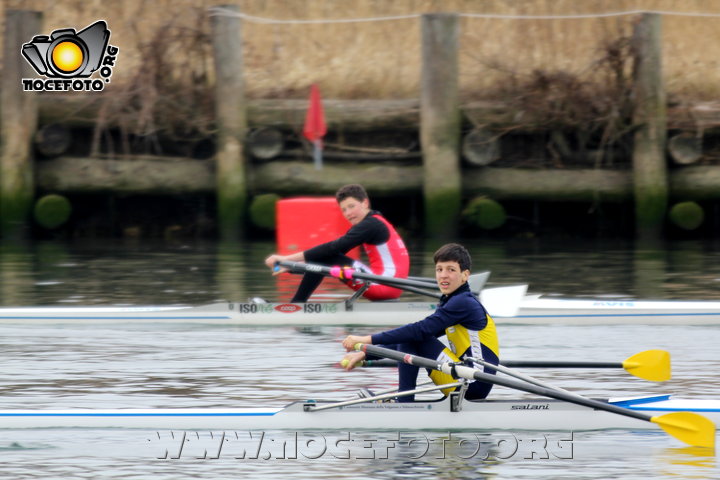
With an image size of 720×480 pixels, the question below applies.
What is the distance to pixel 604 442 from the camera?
797cm

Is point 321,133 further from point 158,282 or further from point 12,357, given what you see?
point 12,357

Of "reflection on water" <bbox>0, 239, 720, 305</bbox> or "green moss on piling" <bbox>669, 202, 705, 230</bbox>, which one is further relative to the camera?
"green moss on piling" <bbox>669, 202, 705, 230</bbox>

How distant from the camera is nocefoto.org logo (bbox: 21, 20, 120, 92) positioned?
1911 cm

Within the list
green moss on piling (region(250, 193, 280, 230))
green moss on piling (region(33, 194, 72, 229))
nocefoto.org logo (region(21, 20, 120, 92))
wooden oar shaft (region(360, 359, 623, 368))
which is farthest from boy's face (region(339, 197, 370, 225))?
nocefoto.org logo (region(21, 20, 120, 92))

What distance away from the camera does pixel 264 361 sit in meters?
10.7

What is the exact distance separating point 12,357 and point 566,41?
11.7 meters

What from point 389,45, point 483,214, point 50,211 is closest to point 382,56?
point 389,45

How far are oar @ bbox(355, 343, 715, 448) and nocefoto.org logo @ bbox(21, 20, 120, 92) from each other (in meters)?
12.3

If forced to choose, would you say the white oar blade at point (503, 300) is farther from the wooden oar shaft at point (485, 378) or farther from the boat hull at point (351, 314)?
the wooden oar shaft at point (485, 378)

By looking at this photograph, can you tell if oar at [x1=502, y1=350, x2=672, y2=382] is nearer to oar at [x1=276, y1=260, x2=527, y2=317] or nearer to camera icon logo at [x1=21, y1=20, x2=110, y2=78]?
oar at [x1=276, y1=260, x2=527, y2=317]

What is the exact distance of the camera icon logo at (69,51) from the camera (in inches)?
754

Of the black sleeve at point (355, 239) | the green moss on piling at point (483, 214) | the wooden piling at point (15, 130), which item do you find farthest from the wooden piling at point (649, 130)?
the wooden piling at point (15, 130)

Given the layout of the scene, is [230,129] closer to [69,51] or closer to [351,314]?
[69,51]

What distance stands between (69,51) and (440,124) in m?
6.49
